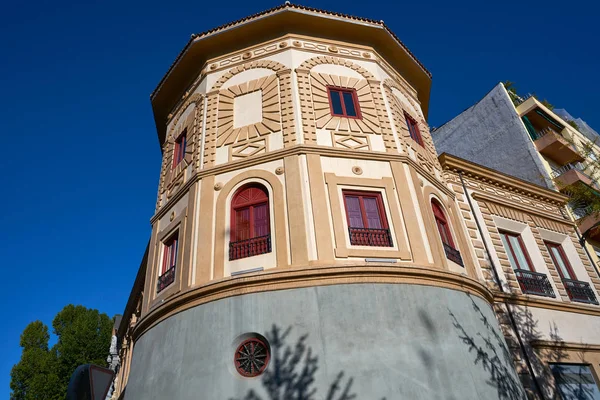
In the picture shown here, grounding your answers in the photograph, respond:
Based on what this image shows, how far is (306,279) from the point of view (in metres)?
9.16

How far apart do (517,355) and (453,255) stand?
344cm

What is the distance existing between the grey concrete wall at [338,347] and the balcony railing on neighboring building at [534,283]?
4.87 m

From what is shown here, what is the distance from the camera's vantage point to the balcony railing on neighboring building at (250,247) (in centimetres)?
1004

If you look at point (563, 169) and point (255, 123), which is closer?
point (255, 123)

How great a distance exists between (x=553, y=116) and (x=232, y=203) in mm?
21718

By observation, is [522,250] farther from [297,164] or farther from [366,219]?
[297,164]

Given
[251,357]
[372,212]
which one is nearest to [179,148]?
[372,212]

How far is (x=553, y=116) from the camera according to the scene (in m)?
24.7

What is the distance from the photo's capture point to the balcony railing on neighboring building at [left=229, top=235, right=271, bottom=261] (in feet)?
32.9

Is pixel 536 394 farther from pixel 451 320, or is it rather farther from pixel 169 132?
pixel 169 132

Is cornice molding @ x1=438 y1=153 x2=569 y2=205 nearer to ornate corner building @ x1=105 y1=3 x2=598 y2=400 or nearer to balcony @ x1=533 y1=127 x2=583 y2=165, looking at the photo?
ornate corner building @ x1=105 y1=3 x2=598 y2=400

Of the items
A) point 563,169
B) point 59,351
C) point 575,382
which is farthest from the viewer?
point 59,351

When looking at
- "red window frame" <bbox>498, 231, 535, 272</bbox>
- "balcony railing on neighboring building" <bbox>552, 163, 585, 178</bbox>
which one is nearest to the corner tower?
"red window frame" <bbox>498, 231, 535, 272</bbox>

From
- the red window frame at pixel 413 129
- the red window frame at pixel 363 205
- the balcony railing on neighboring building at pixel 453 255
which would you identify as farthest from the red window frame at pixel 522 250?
Result: the red window frame at pixel 363 205
